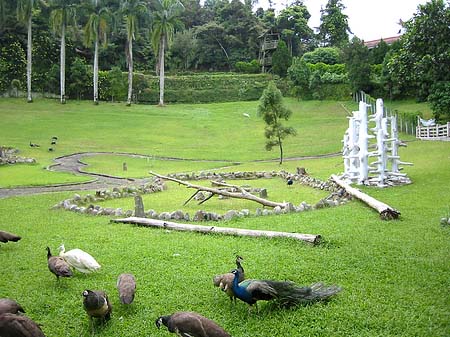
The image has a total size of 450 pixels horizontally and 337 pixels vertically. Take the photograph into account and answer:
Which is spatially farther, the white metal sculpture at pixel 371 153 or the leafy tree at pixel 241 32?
the leafy tree at pixel 241 32

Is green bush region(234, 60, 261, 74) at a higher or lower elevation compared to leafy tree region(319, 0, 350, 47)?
lower

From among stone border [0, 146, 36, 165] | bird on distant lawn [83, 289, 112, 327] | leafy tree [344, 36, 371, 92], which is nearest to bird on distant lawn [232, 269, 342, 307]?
bird on distant lawn [83, 289, 112, 327]

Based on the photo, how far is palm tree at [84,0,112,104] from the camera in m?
58.2

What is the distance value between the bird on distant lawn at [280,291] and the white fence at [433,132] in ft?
108

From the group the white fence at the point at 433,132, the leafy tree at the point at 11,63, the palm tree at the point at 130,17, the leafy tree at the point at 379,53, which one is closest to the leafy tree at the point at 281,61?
the leafy tree at the point at 379,53

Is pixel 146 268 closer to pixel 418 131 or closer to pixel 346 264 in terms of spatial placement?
pixel 346 264

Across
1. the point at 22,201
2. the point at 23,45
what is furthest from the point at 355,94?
the point at 22,201

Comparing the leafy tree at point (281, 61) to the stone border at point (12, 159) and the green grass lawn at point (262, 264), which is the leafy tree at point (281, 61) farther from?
the green grass lawn at point (262, 264)

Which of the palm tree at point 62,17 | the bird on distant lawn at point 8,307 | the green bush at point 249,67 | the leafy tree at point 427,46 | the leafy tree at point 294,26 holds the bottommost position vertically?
the bird on distant lawn at point 8,307

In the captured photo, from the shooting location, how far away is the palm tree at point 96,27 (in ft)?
191

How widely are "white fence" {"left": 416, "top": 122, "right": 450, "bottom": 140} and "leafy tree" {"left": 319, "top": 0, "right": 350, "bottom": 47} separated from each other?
177 feet

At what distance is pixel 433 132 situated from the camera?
3797 cm

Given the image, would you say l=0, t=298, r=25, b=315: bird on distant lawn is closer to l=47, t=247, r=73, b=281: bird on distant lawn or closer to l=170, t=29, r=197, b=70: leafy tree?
l=47, t=247, r=73, b=281: bird on distant lawn

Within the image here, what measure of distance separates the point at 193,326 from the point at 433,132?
3653cm
